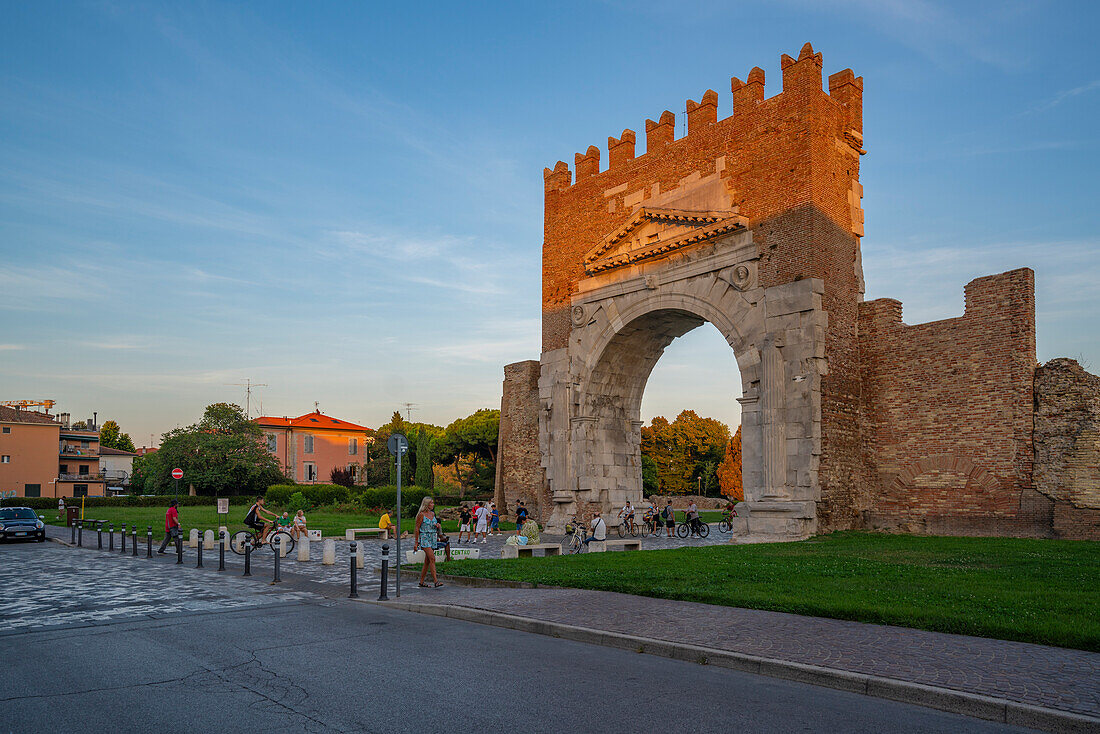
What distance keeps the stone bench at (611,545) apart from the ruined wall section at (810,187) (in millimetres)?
4449

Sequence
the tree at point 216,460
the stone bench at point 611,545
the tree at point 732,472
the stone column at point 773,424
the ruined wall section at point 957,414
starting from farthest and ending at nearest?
the tree at point 732,472 → the tree at point 216,460 → the stone column at point 773,424 → the stone bench at point 611,545 → the ruined wall section at point 957,414

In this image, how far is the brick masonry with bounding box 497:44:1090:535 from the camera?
58.5ft

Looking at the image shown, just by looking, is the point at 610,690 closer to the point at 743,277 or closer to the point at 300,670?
the point at 300,670

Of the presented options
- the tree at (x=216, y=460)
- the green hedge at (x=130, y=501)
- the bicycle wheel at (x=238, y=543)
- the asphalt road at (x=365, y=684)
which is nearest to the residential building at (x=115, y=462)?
the tree at (x=216, y=460)

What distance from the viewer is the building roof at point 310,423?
3228 inches

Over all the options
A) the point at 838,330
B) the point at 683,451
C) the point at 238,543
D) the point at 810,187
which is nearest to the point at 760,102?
the point at 810,187

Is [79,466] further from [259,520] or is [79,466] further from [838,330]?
[838,330]

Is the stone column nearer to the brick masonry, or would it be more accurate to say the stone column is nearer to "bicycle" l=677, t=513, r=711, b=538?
the brick masonry

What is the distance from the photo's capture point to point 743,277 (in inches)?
811

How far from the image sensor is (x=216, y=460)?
2164 inches

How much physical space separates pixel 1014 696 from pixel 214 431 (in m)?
59.6

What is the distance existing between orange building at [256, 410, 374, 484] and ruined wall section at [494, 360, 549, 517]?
54.0 meters

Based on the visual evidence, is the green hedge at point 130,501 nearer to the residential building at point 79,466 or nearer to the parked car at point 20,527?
the residential building at point 79,466

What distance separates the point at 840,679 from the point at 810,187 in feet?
51.3
